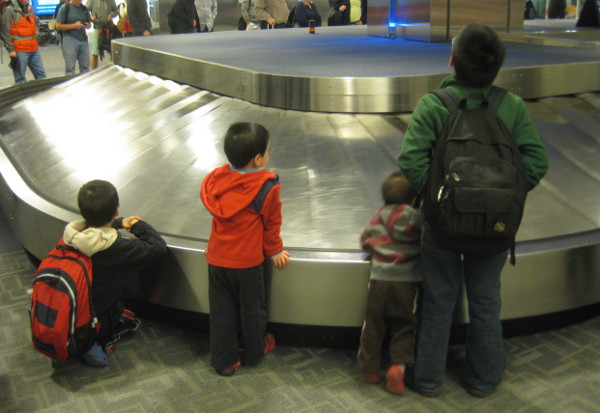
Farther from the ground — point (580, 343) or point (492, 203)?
point (492, 203)

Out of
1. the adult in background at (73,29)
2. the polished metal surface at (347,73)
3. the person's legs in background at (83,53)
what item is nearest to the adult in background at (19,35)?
the adult in background at (73,29)

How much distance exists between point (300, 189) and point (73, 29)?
684 centimetres

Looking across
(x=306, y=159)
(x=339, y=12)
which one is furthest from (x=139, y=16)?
(x=306, y=159)

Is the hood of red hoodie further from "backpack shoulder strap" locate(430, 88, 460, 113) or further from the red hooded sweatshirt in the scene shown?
"backpack shoulder strap" locate(430, 88, 460, 113)

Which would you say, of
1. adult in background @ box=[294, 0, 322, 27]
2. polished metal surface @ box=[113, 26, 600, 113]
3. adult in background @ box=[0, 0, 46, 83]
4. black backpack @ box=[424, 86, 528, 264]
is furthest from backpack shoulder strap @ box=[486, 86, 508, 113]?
Answer: adult in background @ box=[294, 0, 322, 27]

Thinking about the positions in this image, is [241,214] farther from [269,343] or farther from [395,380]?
[395,380]

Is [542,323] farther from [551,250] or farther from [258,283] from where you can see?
[258,283]

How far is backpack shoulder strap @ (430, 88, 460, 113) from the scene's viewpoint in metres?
2.19

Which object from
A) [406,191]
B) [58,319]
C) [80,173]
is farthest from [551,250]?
[80,173]

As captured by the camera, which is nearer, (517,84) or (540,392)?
(540,392)

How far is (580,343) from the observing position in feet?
9.01

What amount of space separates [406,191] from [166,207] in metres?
1.18

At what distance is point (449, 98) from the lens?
7.22ft

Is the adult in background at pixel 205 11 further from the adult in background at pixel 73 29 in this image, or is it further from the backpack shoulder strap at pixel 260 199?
the backpack shoulder strap at pixel 260 199
